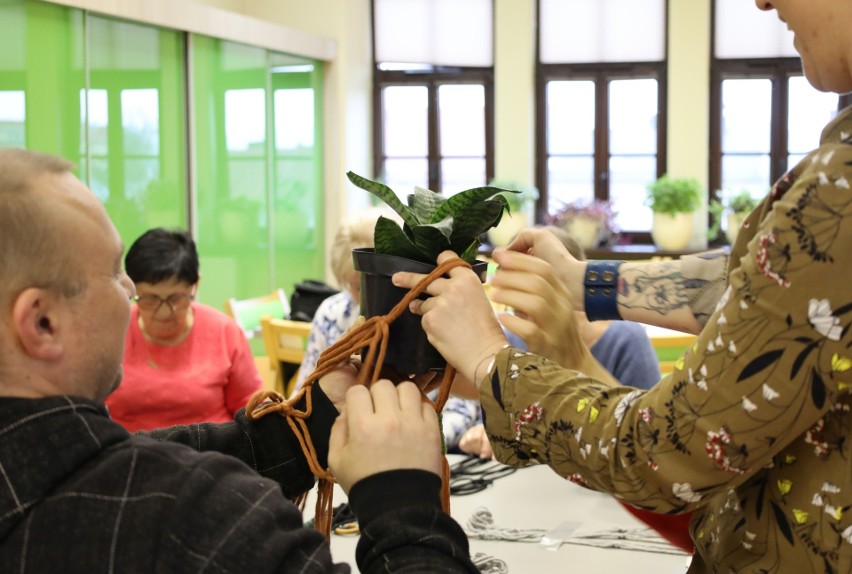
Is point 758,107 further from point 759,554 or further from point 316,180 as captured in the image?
point 759,554

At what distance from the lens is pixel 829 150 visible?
3.10 feet

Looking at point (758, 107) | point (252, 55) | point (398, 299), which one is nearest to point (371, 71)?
point (252, 55)

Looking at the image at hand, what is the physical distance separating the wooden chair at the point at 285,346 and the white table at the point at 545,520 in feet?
5.13

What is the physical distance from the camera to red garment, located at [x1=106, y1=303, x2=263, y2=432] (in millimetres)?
3348

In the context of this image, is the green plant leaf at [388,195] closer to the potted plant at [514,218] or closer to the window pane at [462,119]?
the potted plant at [514,218]

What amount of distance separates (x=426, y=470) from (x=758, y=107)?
8346mm

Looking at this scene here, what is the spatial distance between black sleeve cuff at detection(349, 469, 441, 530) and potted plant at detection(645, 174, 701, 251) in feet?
24.8

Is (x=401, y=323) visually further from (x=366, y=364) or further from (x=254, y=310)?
(x=254, y=310)

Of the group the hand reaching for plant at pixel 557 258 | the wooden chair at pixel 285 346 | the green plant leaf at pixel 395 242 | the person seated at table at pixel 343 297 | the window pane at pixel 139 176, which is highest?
the window pane at pixel 139 176

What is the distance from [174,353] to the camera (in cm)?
348

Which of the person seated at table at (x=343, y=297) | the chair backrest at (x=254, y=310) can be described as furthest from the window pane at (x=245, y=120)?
the person seated at table at (x=343, y=297)

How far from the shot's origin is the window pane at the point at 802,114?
8.59 m

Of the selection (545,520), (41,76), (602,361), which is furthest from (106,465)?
(41,76)

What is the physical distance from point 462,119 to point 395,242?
7885 millimetres
